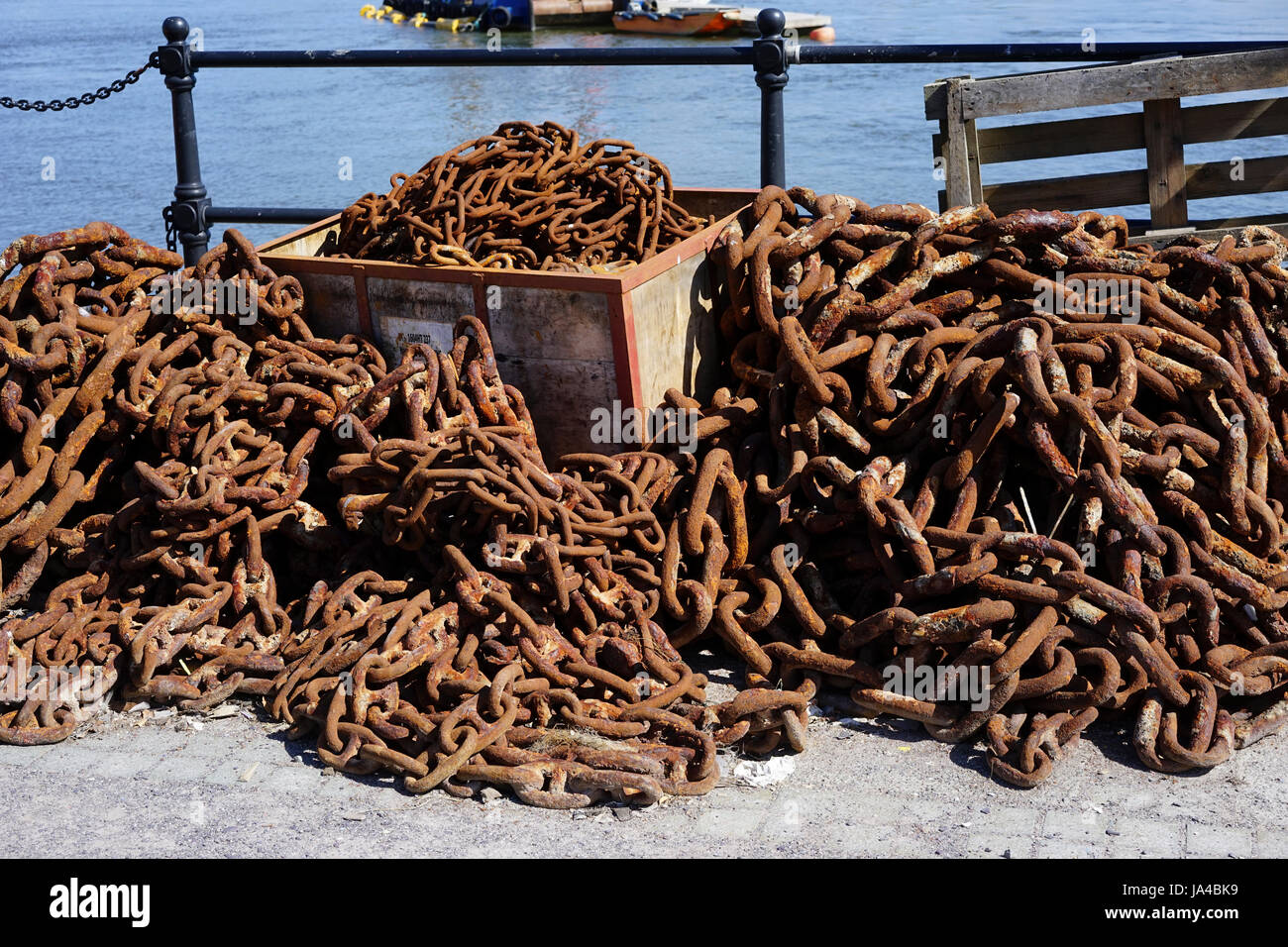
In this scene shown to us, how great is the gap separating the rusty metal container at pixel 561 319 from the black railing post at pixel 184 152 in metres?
1.81

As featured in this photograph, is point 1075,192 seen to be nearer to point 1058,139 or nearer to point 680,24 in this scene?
point 1058,139

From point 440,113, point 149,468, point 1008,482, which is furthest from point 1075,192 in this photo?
point 440,113

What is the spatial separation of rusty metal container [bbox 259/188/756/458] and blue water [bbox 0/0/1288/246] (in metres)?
4.29

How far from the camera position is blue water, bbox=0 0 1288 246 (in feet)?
67.7

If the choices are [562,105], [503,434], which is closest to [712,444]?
[503,434]

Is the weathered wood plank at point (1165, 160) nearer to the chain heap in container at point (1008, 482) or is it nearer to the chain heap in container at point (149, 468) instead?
the chain heap in container at point (1008, 482)

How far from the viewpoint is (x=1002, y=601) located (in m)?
3.77

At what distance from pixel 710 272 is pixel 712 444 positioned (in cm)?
91

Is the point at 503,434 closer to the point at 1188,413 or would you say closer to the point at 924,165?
the point at 1188,413

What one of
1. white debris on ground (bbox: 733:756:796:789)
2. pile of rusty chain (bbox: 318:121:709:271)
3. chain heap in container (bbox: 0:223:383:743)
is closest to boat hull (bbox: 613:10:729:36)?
pile of rusty chain (bbox: 318:121:709:271)

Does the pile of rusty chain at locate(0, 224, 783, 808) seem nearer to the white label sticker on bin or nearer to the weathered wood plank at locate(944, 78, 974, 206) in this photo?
the white label sticker on bin

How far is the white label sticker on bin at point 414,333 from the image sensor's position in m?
5.05

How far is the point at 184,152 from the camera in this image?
6.77 metres

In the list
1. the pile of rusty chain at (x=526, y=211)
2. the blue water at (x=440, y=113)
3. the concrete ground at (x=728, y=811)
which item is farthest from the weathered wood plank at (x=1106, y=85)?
the blue water at (x=440, y=113)
